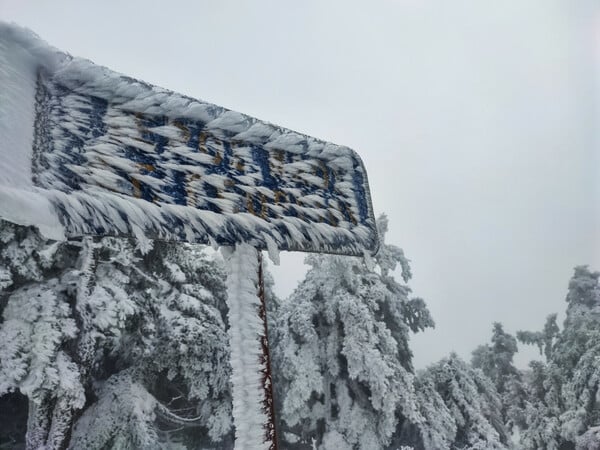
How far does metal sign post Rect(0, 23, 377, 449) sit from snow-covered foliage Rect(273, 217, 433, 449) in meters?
7.63

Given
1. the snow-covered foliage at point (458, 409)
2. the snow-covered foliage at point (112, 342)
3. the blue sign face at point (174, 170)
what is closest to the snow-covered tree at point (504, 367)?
the snow-covered foliage at point (458, 409)

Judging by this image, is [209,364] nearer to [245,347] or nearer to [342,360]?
[342,360]

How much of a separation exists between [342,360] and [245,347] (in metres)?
8.48

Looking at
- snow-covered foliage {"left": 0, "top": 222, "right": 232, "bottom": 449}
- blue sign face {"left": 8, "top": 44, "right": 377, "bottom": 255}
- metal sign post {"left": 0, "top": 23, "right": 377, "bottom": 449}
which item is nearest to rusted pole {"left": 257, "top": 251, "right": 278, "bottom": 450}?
metal sign post {"left": 0, "top": 23, "right": 377, "bottom": 449}

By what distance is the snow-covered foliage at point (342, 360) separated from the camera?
8102 millimetres

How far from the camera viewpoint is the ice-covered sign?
1.84 feet

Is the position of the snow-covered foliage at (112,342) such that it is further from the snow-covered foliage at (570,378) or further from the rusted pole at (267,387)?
the snow-covered foliage at (570,378)

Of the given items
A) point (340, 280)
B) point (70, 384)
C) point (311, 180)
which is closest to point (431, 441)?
point (340, 280)

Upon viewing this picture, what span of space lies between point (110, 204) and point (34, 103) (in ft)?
0.58

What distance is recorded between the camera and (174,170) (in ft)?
2.33

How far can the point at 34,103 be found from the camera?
1.97 ft

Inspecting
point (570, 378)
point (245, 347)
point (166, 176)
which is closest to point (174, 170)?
point (166, 176)

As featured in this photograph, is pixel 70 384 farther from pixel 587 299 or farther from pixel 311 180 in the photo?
pixel 587 299

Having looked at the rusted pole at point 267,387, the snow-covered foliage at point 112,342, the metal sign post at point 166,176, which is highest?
the snow-covered foliage at point 112,342
